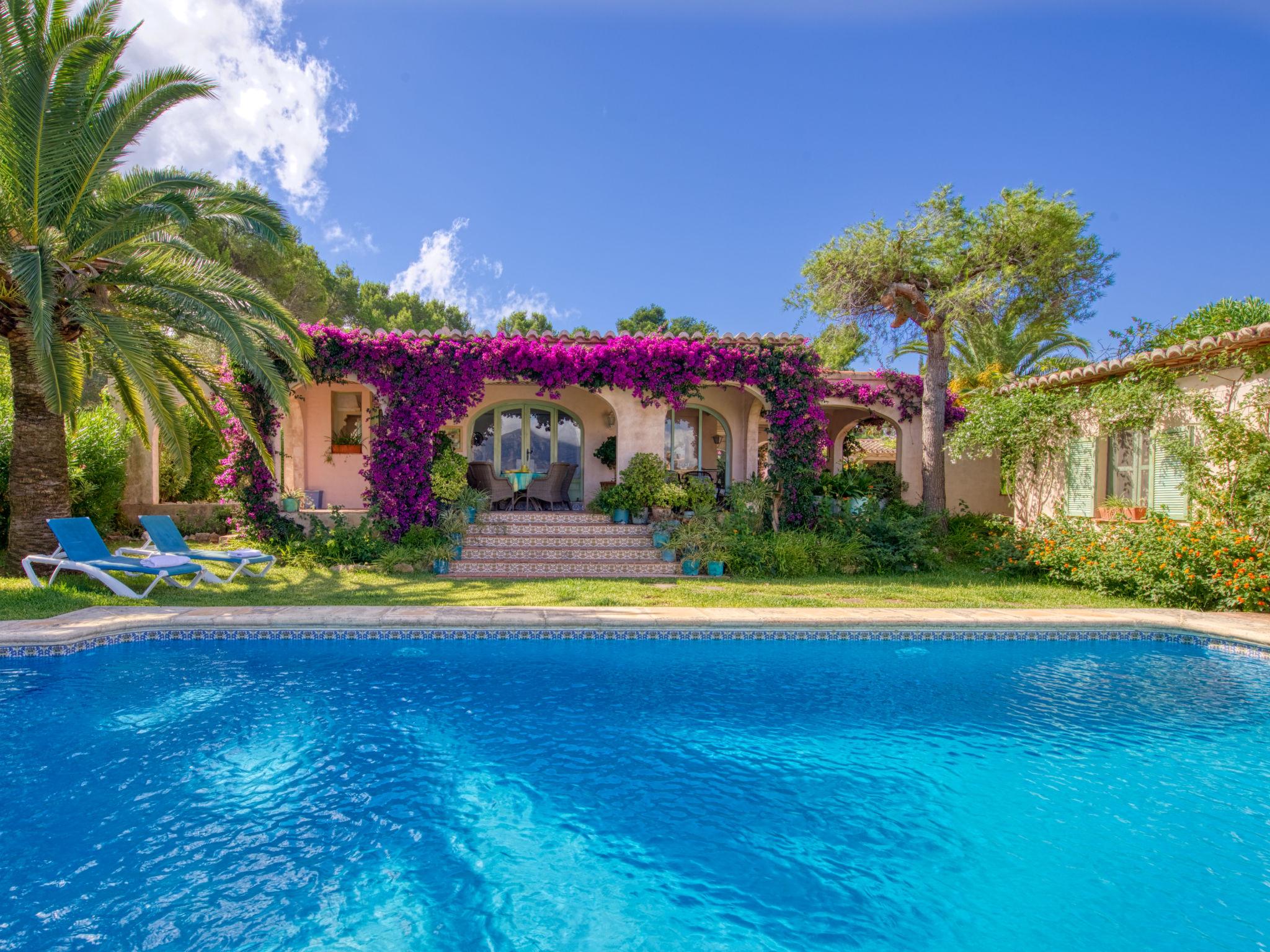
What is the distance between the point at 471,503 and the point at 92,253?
6.76 metres

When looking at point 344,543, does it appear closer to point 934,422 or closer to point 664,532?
point 664,532

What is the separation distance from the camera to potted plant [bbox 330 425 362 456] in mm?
17203

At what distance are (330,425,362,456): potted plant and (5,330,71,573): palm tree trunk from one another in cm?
694

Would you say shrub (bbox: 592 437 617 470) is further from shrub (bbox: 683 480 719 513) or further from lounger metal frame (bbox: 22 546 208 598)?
lounger metal frame (bbox: 22 546 208 598)

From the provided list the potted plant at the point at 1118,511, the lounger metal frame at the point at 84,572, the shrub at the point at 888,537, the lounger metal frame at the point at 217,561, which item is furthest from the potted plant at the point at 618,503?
the potted plant at the point at 1118,511

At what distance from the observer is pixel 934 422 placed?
1508 cm

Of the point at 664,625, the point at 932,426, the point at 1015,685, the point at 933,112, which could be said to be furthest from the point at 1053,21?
the point at 664,625

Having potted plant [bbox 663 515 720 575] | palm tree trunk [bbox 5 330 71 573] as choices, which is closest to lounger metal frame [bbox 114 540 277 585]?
palm tree trunk [bbox 5 330 71 573]

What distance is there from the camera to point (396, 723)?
19.2 ft

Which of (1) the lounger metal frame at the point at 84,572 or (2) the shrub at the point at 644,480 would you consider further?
(2) the shrub at the point at 644,480

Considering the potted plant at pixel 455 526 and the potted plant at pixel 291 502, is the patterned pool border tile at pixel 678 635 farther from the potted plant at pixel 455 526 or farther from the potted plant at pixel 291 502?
the potted plant at pixel 291 502

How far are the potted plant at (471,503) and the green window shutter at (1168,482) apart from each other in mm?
11031

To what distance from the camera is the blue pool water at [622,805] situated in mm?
3457

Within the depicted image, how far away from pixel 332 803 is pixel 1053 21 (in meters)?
13.9
